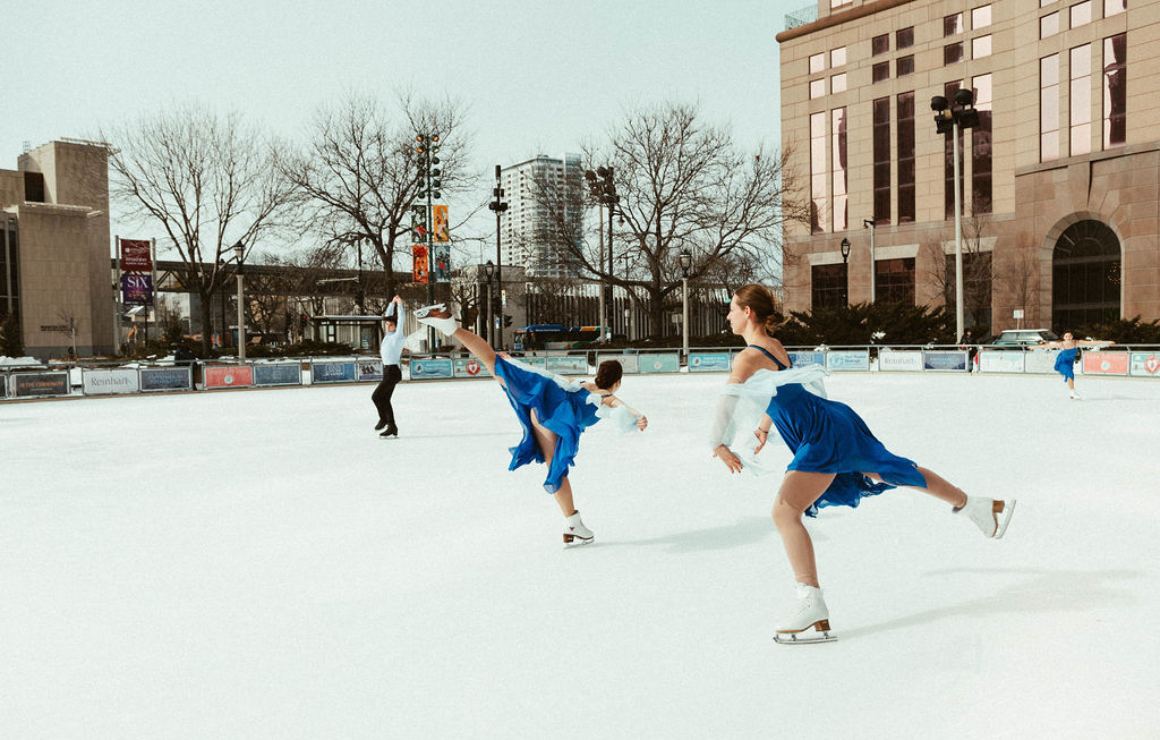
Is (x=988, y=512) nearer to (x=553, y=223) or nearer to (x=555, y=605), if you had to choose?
(x=555, y=605)

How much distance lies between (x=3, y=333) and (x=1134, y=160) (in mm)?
54490

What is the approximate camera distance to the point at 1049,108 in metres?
43.4

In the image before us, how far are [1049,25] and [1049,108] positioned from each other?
4.38 m

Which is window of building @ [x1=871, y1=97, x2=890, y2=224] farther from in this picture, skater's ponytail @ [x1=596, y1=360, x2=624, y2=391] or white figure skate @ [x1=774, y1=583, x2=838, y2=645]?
white figure skate @ [x1=774, y1=583, x2=838, y2=645]

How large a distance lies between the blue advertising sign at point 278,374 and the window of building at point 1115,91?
1586 inches

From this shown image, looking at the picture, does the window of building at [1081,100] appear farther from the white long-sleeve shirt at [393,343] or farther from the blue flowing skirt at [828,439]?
the blue flowing skirt at [828,439]

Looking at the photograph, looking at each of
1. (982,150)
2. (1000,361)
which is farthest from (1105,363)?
(982,150)

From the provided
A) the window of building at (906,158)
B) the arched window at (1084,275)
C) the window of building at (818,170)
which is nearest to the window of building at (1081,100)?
the arched window at (1084,275)

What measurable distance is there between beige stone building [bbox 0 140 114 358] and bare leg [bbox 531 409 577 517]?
55842 mm

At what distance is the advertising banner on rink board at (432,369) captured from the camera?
28013mm

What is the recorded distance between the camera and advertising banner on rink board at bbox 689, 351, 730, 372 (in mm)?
31328

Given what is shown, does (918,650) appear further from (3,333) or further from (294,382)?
(3,333)

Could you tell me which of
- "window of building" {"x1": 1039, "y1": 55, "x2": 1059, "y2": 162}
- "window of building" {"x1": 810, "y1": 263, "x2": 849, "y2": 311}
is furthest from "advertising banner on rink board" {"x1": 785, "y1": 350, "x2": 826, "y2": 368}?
"window of building" {"x1": 810, "y1": 263, "x2": 849, "y2": 311}

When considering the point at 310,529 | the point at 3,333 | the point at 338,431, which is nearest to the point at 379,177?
the point at 3,333
